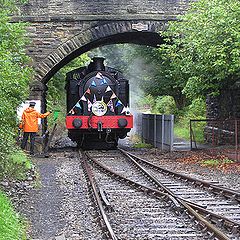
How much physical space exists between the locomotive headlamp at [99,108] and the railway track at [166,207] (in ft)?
20.0

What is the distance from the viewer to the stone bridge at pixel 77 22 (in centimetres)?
1906

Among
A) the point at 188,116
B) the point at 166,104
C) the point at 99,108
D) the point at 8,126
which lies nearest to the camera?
the point at 8,126

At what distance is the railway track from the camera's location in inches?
282

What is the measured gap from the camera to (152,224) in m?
7.65

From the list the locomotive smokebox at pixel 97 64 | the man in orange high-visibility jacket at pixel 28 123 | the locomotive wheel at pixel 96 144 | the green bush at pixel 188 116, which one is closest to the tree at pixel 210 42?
the locomotive smokebox at pixel 97 64

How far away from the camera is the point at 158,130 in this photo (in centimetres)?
2183

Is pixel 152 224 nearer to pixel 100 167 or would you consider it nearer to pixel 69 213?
pixel 69 213

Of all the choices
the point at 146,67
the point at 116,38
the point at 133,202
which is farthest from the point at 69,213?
the point at 146,67

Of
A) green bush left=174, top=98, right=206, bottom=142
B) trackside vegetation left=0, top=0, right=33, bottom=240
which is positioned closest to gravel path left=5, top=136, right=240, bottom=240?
trackside vegetation left=0, top=0, right=33, bottom=240

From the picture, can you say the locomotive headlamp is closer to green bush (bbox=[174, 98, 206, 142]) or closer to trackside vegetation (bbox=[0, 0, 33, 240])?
trackside vegetation (bbox=[0, 0, 33, 240])

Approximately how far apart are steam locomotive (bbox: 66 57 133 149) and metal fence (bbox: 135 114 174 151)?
1578mm

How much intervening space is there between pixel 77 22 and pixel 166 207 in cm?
1193

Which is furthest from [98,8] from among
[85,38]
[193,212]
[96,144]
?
[193,212]

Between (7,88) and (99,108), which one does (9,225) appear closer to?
(7,88)
